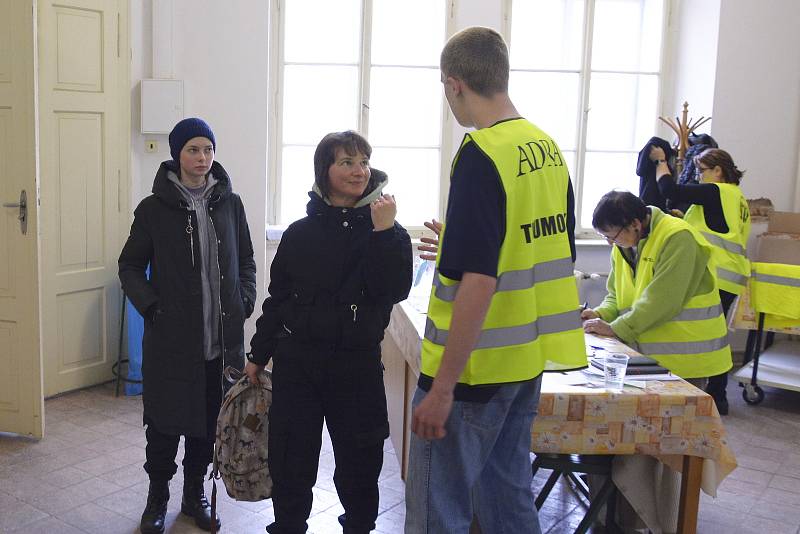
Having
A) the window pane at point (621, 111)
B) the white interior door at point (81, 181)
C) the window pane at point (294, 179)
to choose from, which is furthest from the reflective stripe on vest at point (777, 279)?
the white interior door at point (81, 181)

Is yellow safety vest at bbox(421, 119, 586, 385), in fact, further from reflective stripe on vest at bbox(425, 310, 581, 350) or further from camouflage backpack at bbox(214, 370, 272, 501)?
camouflage backpack at bbox(214, 370, 272, 501)

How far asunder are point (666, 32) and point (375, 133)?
89.8 inches

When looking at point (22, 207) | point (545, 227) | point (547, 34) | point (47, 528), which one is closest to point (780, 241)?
point (547, 34)

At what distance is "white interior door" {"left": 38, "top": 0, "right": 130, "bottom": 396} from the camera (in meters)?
4.80

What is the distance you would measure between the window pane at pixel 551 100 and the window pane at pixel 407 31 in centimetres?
66

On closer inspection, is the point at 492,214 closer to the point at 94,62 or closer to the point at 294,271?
the point at 294,271

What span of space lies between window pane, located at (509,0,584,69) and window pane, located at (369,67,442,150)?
0.66 metres

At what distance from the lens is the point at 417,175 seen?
20.3 feet

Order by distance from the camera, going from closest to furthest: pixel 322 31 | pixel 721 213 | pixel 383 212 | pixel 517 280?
pixel 517 280 → pixel 383 212 → pixel 721 213 → pixel 322 31

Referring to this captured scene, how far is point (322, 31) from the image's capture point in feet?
19.6

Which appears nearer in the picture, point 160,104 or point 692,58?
point 160,104

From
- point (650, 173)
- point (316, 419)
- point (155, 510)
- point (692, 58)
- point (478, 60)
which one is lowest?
point (155, 510)

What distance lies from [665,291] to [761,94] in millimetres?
3315

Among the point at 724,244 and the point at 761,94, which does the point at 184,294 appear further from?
the point at 761,94
